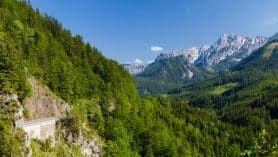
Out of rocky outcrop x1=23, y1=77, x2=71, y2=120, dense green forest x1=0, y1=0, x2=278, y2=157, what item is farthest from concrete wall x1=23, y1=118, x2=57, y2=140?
rocky outcrop x1=23, y1=77, x2=71, y2=120

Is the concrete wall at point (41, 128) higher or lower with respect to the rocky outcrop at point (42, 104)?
lower

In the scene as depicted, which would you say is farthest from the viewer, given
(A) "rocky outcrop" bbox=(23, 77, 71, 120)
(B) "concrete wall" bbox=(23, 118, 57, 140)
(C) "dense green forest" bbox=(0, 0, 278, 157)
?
(C) "dense green forest" bbox=(0, 0, 278, 157)

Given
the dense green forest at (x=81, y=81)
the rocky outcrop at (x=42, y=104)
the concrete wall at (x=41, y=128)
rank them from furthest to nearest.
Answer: the dense green forest at (x=81, y=81) < the rocky outcrop at (x=42, y=104) < the concrete wall at (x=41, y=128)

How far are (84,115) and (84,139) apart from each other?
338 inches

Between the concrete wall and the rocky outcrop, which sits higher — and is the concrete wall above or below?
below

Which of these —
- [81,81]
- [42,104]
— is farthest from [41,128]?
[81,81]

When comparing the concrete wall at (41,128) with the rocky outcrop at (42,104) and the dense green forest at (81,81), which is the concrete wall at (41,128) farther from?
the rocky outcrop at (42,104)

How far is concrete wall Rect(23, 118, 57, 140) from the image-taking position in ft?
278

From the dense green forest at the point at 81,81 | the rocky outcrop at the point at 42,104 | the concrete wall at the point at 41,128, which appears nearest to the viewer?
the concrete wall at the point at 41,128

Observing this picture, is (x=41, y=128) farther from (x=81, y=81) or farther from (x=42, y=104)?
(x=81, y=81)

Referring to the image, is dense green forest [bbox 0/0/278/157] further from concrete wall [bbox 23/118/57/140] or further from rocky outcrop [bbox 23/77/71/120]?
concrete wall [bbox 23/118/57/140]

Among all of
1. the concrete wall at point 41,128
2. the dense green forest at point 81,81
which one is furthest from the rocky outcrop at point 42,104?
the concrete wall at point 41,128

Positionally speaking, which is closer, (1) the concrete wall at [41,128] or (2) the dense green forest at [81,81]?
(1) the concrete wall at [41,128]

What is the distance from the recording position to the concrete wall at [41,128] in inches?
3339
